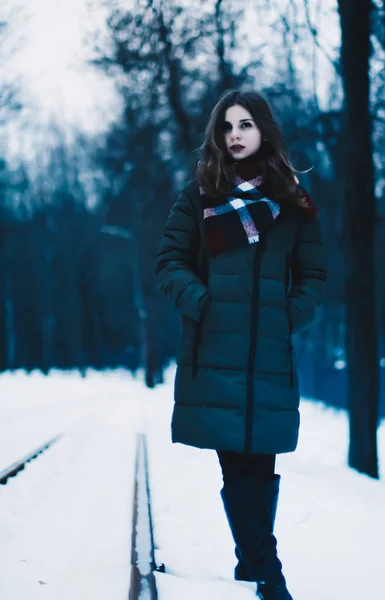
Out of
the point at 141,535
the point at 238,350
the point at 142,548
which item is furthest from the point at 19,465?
the point at 238,350

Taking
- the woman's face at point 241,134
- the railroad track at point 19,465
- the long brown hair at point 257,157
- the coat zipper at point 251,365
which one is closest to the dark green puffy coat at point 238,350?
the coat zipper at point 251,365

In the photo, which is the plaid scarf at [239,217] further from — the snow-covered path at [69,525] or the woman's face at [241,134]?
the snow-covered path at [69,525]

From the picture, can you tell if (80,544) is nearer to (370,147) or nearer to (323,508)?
(323,508)

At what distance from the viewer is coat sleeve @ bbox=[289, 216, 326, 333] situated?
10.1 feet

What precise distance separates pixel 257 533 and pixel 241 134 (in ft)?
5.53

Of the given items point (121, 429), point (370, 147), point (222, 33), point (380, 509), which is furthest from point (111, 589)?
point (222, 33)

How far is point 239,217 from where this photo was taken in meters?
3.02

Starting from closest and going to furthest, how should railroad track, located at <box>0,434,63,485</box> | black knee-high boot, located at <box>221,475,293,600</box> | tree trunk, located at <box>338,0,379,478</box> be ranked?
black knee-high boot, located at <box>221,475,293,600</box> → railroad track, located at <box>0,434,63,485</box> → tree trunk, located at <box>338,0,379,478</box>

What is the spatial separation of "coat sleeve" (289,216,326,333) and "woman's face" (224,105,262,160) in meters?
0.40

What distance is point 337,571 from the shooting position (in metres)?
4.01

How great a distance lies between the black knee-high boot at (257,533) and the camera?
120 inches

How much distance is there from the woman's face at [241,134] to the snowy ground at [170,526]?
6.34ft

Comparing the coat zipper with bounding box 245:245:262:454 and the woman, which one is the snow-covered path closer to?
the woman

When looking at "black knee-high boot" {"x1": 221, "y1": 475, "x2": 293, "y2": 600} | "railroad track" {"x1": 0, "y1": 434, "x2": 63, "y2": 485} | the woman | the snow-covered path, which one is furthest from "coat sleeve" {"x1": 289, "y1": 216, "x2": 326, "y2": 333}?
"railroad track" {"x1": 0, "y1": 434, "x2": 63, "y2": 485}
